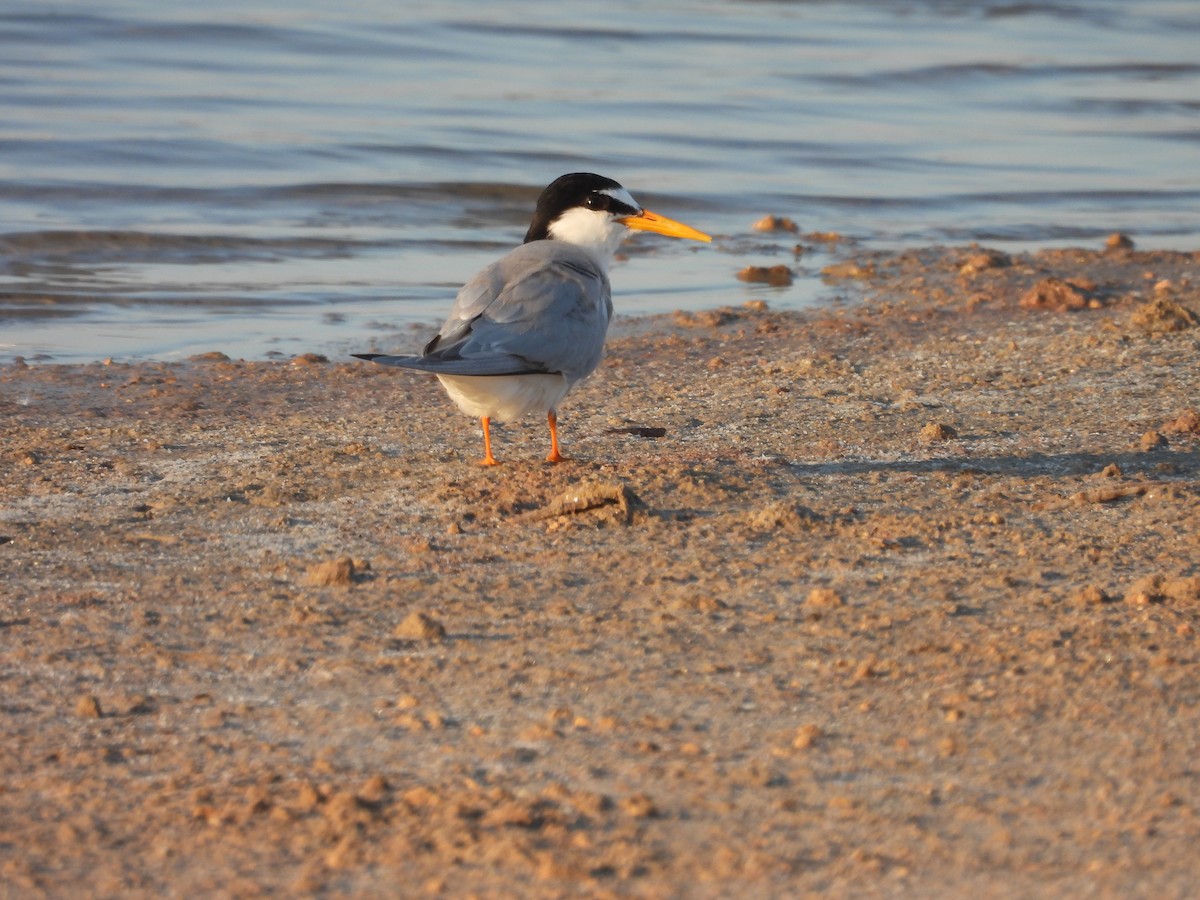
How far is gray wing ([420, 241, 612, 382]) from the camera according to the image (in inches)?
193

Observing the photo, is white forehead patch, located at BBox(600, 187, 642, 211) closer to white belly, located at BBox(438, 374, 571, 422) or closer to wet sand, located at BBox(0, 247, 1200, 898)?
wet sand, located at BBox(0, 247, 1200, 898)

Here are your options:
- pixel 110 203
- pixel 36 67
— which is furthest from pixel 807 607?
pixel 36 67

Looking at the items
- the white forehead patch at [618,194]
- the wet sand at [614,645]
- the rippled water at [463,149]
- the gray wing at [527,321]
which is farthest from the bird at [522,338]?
the rippled water at [463,149]

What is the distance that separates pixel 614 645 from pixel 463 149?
9.80 metres

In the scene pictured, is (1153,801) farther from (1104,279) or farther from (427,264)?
(427,264)

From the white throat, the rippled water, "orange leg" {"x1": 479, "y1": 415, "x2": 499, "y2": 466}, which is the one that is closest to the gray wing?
"orange leg" {"x1": 479, "y1": 415, "x2": 499, "y2": 466}

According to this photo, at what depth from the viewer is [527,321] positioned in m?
5.09

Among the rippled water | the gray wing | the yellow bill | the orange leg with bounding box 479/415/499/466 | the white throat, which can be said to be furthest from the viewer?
the rippled water

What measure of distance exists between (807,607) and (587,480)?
1041 millimetres

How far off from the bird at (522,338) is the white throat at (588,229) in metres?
0.29

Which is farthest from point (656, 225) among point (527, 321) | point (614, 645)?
point (614, 645)

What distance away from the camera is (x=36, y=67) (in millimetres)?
15219

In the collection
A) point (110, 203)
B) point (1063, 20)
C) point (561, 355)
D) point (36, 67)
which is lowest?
point (561, 355)

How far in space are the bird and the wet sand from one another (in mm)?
227
